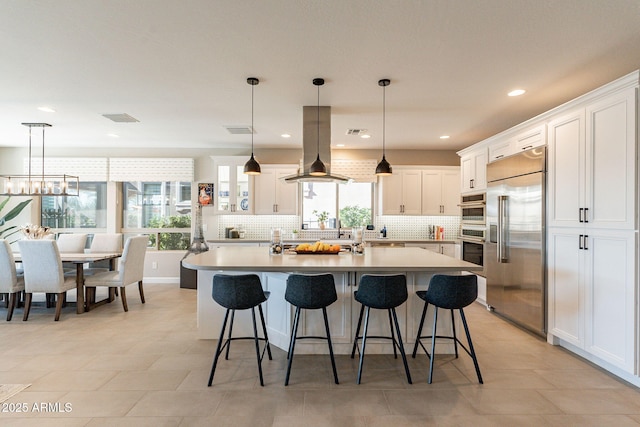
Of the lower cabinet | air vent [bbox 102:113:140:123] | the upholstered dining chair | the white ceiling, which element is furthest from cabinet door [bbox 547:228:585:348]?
the upholstered dining chair

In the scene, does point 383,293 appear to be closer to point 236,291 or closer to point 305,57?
point 236,291

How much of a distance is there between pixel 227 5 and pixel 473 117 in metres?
3.49

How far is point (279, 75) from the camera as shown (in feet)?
10.2

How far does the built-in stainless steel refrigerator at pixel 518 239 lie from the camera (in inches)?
138

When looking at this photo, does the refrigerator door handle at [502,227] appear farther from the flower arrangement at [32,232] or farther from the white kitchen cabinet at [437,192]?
the flower arrangement at [32,232]

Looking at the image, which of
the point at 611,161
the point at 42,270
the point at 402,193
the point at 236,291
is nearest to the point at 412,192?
the point at 402,193

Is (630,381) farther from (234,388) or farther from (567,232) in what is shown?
(234,388)

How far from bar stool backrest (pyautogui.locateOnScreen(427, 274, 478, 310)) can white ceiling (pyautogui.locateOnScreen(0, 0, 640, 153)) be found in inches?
70.6

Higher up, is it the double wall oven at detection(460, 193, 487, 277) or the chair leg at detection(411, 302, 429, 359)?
the double wall oven at detection(460, 193, 487, 277)

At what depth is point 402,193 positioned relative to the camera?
6266 millimetres

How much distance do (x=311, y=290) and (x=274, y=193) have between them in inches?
152

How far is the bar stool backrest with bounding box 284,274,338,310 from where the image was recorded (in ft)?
8.43

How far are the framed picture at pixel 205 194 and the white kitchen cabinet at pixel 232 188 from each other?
15.3 inches

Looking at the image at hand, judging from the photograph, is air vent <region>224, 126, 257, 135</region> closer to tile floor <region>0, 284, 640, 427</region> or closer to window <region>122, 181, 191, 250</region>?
window <region>122, 181, 191, 250</region>
